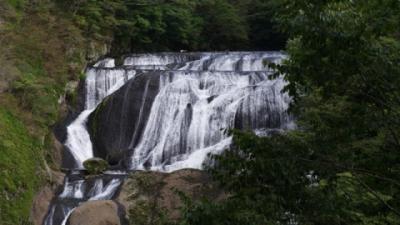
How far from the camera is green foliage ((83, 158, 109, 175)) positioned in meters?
17.8

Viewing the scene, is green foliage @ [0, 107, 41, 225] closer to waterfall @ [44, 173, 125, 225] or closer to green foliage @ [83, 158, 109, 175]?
waterfall @ [44, 173, 125, 225]

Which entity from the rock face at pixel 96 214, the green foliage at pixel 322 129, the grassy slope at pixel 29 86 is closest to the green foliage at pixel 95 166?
the grassy slope at pixel 29 86

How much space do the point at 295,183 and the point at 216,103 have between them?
1610 centimetres

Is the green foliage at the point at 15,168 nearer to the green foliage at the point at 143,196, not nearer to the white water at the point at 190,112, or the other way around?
the white water at the point at 190,112

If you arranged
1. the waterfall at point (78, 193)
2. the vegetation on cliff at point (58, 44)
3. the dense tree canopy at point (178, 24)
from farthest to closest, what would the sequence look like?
1. the dense tree canopy at point (178, 24)
2. the vegetation on cliff at point (58, 44)
3. the waterfall at point (78, 193)

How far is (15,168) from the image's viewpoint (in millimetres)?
15359

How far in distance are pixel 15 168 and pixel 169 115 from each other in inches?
277

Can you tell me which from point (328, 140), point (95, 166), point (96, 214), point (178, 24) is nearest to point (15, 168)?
point (95, 166)

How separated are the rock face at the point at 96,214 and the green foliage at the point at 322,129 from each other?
9198 mm

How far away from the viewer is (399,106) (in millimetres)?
4801

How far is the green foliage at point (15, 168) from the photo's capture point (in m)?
14.1

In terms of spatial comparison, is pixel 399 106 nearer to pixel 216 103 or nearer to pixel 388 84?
pixel 388 84

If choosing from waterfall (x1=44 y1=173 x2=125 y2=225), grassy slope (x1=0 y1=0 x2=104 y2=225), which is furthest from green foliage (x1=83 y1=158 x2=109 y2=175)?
grassy slope (x1=0 y1=0 x2=104 y2=225)

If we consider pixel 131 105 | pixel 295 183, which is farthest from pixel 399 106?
pixel 131 105
